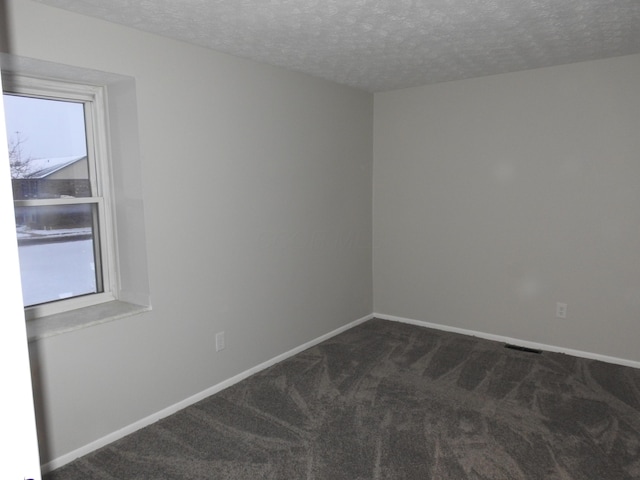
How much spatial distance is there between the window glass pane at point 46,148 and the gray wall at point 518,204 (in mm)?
2863

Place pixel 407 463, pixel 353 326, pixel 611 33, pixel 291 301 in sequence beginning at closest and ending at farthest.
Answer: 1. pixel 407 463
2. pixel 611 33
3. pixel 291 301
4. pixel 353 326

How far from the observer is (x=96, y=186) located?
8.89ft

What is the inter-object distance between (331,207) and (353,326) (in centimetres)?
127

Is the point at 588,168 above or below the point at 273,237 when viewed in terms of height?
above

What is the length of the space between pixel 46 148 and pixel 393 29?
209 cm

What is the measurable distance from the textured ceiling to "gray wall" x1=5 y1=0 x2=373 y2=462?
175mm

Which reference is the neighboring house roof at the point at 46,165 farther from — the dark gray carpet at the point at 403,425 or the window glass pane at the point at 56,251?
the dark gray carpet at the point at 403,425

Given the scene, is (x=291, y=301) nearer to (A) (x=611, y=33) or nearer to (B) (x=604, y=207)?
(B) (x=604, y=207)

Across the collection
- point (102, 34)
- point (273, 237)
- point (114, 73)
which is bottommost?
point (273, 237)

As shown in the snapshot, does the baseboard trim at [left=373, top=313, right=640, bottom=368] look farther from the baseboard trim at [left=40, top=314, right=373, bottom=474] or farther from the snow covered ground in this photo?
the snow covered ground

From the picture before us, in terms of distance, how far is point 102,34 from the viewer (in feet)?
7.84

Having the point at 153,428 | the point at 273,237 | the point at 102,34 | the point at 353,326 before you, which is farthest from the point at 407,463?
the point at 102,34

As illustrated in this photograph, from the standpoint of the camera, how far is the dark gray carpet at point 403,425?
2.29 metres

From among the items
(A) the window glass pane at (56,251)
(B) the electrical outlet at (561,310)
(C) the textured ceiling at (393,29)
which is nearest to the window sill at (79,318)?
(A) the window glass pane at (56,251)
